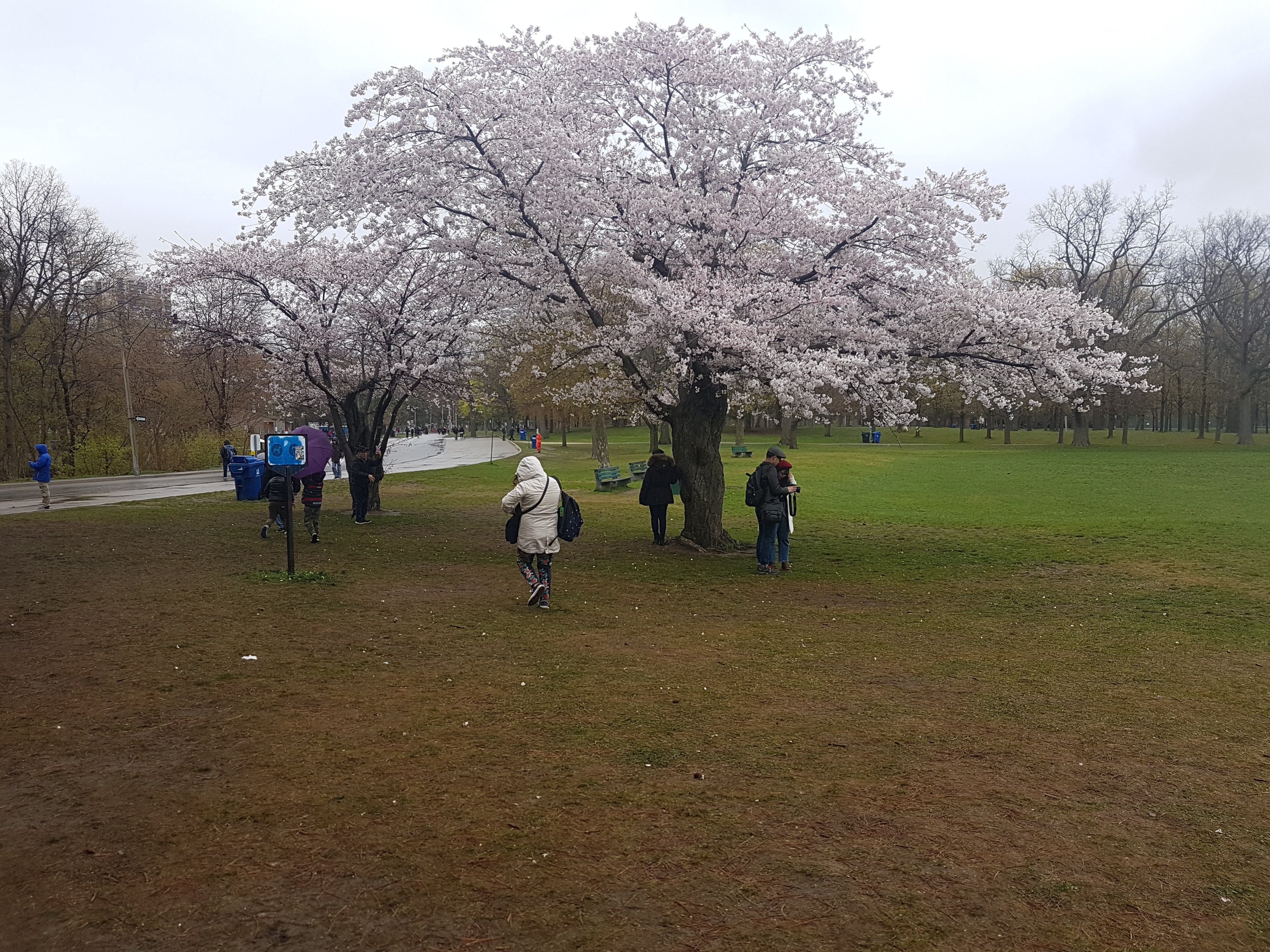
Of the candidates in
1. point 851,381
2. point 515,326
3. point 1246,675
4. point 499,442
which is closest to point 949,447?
point 499,442

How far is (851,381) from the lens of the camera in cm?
1466

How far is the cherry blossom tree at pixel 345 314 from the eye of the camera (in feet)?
62.3

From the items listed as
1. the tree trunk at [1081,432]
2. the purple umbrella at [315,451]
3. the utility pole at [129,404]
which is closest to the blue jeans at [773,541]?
the purple umbrella at [315,451]

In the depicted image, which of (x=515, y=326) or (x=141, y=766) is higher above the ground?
(x=515, y=326)

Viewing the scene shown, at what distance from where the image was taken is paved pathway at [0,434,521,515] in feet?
82.0

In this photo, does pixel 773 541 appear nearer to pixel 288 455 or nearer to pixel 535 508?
pixel 535 508

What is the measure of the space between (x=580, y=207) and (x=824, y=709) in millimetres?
10183

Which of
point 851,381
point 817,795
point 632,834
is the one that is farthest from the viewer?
point 851,381

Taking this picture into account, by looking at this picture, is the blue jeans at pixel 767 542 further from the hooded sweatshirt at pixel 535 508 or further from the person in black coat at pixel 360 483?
the person in black coat at pixel 360 483

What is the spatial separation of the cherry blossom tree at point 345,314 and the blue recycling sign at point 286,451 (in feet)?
21.8

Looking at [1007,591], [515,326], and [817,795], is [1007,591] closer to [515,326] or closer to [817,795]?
[817,795]

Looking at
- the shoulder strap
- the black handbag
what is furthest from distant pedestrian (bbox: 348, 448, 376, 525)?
the shoulder strap

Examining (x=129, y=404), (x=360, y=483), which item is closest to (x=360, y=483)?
(x=360, y=483)

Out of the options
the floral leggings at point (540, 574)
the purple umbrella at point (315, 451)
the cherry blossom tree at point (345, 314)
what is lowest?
the floral leggings at point (540, 574)
